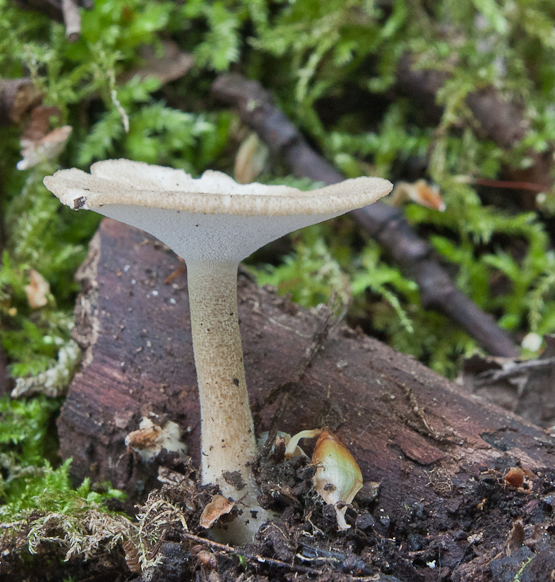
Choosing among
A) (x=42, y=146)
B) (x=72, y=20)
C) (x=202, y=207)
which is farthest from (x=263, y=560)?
(x=72, y=20)

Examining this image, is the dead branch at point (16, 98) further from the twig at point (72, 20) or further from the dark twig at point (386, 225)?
the dark twig at point (386, 225)

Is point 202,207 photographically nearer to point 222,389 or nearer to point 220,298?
point 220,298

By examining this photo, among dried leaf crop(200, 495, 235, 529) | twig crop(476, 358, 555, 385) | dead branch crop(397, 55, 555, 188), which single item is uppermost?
dead branch crop(397, 55, 555, 188)

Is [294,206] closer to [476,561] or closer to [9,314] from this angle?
[476,561]

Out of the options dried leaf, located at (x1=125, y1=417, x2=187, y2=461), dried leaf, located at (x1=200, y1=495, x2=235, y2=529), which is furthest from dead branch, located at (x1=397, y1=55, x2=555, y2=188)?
dried leaf, located at (x1=200, y1=495, x2=235, y2=529)

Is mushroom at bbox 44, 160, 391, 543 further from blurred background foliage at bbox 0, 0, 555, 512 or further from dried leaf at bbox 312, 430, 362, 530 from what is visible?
blurred background foliage at bbox 0, 0, 555, 512

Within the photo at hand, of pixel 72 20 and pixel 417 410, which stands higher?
pixel 72 20
